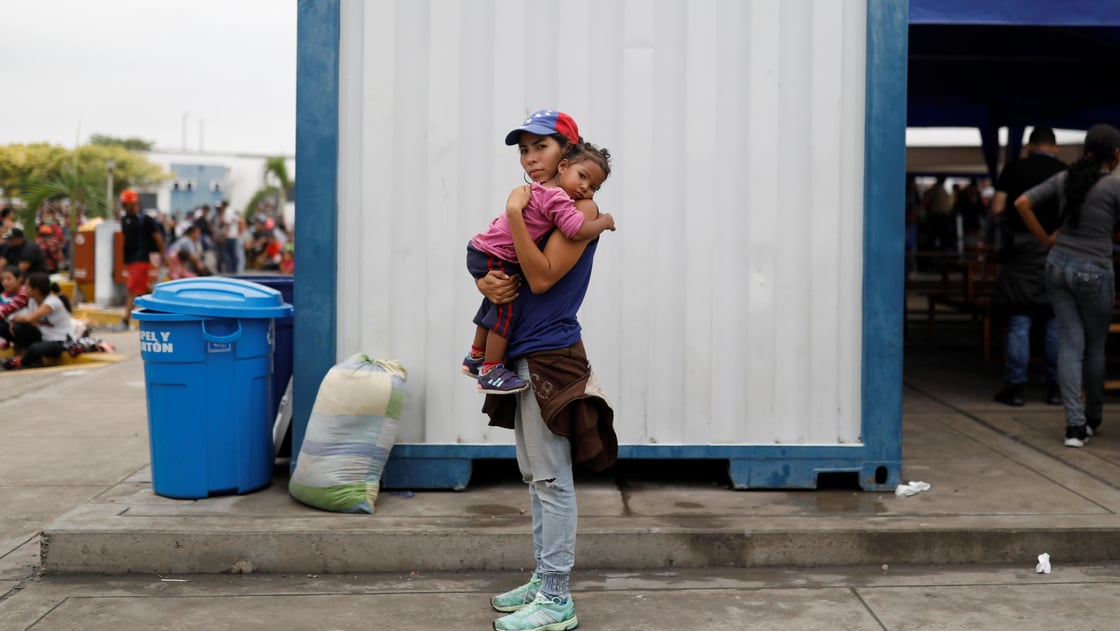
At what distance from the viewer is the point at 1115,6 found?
6.96 metres

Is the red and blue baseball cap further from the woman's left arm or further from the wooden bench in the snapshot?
the wooden bench

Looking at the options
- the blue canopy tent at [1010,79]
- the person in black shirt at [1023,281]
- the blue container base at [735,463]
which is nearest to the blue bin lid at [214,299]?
the blue container base at [735,463]

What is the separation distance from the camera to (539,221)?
404cm

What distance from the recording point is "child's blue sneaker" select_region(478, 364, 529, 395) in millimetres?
4062

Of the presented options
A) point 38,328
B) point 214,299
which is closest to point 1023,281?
point 214,299

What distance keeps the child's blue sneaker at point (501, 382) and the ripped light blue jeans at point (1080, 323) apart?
4156mm

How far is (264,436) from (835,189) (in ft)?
10.2

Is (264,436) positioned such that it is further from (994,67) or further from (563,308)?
(994,67)

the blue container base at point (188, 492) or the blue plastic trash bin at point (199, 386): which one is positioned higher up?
the blue plastic trash bin at point (199, 386)

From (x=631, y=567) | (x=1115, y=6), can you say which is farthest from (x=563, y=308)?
(x=1115, y=6)

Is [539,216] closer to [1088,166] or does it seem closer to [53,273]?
[1088,166]

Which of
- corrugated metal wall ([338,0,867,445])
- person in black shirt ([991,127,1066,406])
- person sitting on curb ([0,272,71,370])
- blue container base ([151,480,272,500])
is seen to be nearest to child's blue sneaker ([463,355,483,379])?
corrugated metal wall ([338,0,867,445])

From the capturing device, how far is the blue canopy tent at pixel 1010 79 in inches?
422

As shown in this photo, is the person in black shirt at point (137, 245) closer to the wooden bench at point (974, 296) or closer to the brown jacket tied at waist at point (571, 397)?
the wooden bench at point (974, 296)
